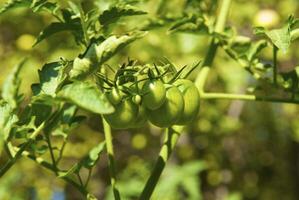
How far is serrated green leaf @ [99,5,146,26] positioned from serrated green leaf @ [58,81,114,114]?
0.25 m

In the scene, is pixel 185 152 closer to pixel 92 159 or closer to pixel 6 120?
pixel 92 159

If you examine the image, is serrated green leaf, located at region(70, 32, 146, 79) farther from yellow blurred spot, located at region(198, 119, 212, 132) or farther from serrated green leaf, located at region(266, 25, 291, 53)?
yellow blurred spot, located at region(198, 119, 212, 132)

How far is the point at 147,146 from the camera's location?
4.28m

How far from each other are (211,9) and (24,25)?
2422mm

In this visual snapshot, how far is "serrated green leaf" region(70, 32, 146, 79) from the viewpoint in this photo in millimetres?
814

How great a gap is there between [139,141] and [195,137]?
501 millimetres

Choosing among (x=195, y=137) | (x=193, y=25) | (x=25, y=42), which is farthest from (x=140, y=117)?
(x=195, y=137)

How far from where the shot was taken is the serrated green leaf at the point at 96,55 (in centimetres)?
81

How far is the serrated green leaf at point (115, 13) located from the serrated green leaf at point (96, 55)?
15 centimetres

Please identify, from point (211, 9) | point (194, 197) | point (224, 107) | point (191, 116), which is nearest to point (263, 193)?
point (224, 107)

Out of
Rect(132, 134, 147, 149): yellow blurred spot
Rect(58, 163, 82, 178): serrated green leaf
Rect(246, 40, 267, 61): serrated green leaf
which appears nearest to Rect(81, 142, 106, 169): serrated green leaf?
Rect(58, 163, 82, 178): serrated green leaf

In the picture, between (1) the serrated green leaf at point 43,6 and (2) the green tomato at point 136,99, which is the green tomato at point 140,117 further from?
(1) the serrated green leaf at point 43,6

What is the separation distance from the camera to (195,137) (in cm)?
446

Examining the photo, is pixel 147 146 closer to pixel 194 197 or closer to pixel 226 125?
pixel 226 125
